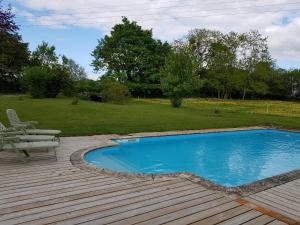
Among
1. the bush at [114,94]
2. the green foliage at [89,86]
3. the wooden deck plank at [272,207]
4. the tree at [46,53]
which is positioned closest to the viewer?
the wooden deck plank at [272,207]

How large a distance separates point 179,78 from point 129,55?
60.3 ft

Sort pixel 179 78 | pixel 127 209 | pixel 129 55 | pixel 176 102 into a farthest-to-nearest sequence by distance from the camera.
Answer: pixel 129 55 → pixel 176 102 → pixel 179 78 → pixel 127 209

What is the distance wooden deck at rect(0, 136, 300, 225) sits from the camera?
3.29 meters

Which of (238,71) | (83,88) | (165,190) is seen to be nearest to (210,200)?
(165,190)

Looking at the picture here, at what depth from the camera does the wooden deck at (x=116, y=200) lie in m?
3.29

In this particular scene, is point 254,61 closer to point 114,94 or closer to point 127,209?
point 114,94

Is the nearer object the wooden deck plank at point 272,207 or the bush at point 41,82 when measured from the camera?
the wooden deck plank at point 272,207

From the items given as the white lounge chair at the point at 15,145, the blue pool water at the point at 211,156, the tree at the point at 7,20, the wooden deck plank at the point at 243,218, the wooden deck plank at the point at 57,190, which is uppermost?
the tree at the point at 7,20

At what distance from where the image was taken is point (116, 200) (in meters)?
3.81

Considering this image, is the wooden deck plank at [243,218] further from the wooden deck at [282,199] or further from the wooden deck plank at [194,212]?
the wooden deck at [282,199]

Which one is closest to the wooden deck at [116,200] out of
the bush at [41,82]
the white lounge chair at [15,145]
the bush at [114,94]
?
the white lounge chair at [15,145]

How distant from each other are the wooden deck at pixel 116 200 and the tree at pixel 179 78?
19196 mm

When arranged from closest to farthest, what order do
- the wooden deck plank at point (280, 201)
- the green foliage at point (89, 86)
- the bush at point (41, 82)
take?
1. the wooden deck plank at point (280, 201)
2. the bush at point (41, 82)
3. the green foliage at point (89, 86)

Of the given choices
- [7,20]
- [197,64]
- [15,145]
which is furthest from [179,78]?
[15,145]
